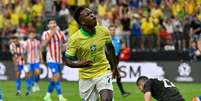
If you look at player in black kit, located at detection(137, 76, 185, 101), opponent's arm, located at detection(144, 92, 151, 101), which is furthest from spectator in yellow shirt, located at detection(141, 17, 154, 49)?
opponent's arm, located at detection(144, 92, 151, 101)

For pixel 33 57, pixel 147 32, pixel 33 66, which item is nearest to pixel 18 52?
pixel 33 57

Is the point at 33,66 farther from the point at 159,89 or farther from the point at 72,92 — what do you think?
the point at 159,89

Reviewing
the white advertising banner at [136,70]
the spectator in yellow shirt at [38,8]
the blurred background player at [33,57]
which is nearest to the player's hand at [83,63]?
the blurred background player at [33,57]

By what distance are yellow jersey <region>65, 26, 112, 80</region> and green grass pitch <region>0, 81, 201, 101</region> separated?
8.33 metres

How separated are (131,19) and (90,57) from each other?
1867 cm

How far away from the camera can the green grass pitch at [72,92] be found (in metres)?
21.8

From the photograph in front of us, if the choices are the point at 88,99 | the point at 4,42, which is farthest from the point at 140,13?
the point at 88,99

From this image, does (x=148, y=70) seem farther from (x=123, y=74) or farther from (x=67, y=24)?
(x=67, y=24)

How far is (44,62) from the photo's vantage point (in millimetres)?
30609

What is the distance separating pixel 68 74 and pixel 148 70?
342 cm

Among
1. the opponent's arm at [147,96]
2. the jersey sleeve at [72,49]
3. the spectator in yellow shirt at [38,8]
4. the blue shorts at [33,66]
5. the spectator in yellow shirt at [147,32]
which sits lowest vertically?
the blue shorts at [33,66]

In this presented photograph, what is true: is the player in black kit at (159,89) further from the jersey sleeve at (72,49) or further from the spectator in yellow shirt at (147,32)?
the spectator in yellow shirt at (147,32)

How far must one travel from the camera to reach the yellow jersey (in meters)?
12.9

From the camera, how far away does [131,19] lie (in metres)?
31.5
